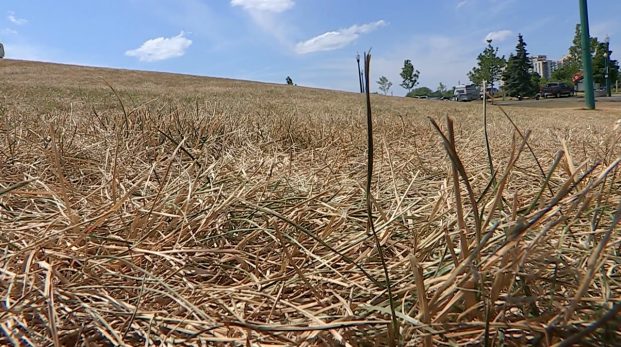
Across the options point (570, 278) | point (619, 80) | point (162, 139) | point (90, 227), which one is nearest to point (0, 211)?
point (90, 227)

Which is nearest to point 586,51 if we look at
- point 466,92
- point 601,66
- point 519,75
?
point 466,92

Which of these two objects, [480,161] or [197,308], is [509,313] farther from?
[480,161]

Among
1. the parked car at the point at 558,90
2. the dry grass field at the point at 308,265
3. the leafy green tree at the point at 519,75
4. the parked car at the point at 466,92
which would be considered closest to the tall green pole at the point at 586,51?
the dry grass field at the point at 308,265

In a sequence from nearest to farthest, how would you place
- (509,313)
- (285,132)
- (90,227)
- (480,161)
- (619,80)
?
(509,313) < (90,227) < (480,161) < (285,132) < (619,80)

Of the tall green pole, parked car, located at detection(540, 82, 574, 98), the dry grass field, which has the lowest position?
the dry grass field

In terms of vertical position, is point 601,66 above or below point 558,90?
above

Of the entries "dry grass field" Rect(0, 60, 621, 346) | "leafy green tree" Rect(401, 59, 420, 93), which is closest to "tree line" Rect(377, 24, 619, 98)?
"leafy green tree" Rect(401, 59, 420, 93)

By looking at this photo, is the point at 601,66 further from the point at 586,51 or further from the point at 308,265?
the point at 308,265

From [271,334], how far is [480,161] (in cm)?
106

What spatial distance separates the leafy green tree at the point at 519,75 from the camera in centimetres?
3259

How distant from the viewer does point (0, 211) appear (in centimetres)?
73

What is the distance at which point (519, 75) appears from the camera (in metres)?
32.7

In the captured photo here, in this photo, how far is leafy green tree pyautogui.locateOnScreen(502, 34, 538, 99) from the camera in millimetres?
32594

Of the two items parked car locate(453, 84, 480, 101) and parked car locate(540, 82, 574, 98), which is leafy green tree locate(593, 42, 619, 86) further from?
parked car locate(453, 84, 480, 101)
